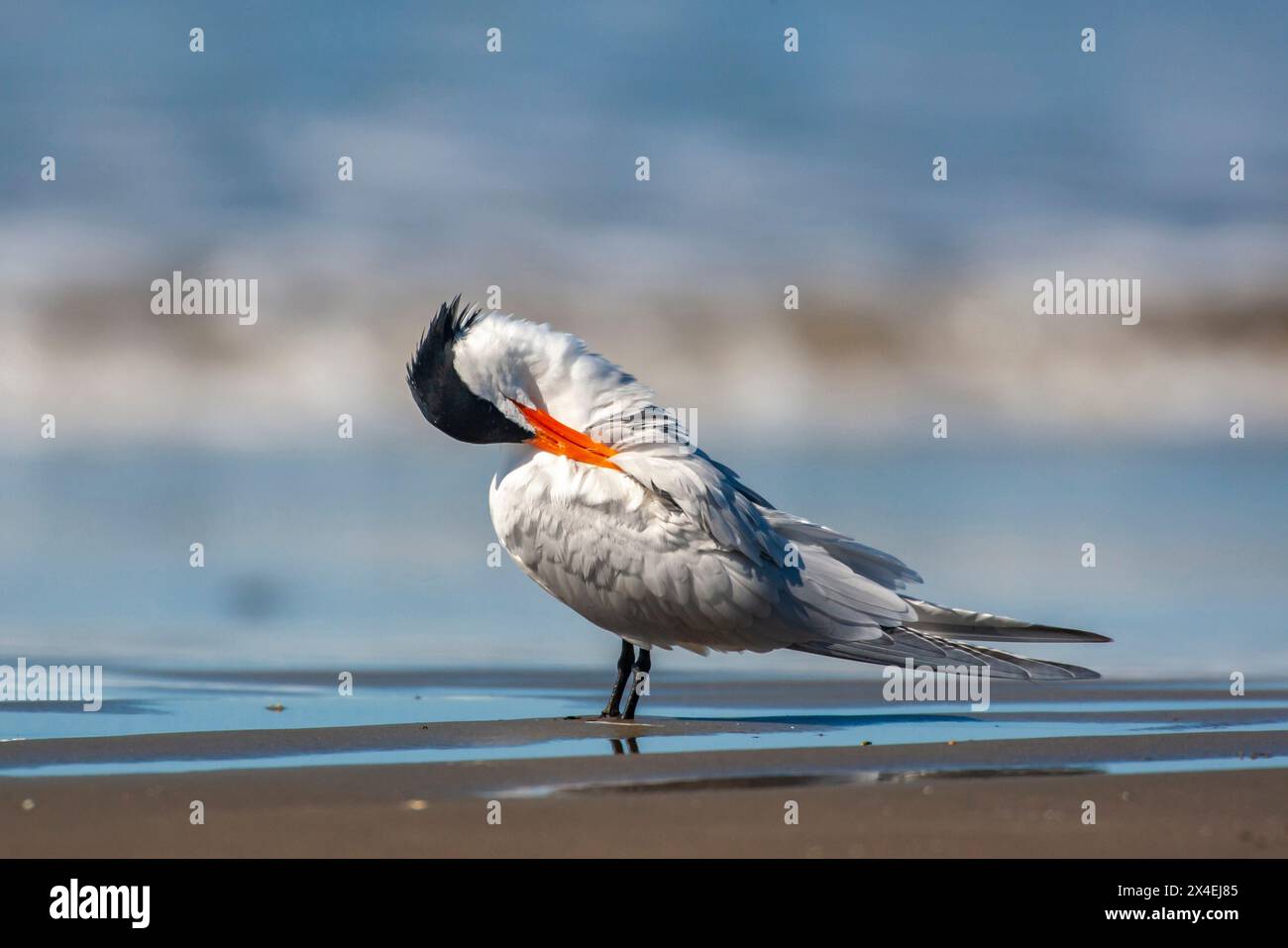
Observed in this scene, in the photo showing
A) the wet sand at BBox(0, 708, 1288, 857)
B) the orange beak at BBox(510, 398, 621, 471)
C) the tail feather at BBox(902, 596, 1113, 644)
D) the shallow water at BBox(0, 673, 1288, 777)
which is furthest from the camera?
→ the orange beak at BBox(510, 398, 621, 471)

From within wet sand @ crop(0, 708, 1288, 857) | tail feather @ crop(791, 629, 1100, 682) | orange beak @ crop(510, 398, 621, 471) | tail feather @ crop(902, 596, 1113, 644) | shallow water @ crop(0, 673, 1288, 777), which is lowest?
wet sand @ crop(0, 708, 1288, 857)

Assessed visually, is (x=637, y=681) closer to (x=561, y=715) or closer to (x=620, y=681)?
(x=620, y=681)

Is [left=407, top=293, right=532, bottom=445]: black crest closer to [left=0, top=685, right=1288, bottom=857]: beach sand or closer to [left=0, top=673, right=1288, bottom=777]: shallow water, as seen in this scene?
[left=0, top=673, right=1288, bottom=777]: shallow water

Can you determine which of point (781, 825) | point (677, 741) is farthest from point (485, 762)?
point (781, 825)

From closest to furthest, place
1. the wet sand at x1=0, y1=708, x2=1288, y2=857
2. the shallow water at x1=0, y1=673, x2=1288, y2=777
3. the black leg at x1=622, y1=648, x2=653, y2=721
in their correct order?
the wet sand at x1=0, y1=708, x2=1288, y2=857, the shallow water at x1=0, y1=673, x2=1288, y2=777, the black leg at x1=622, y1=648, x2=653, y2=721

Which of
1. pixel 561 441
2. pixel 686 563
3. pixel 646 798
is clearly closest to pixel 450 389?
pixel 561 441

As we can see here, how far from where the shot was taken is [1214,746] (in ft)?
20.4

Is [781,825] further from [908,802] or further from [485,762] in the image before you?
[485,762]

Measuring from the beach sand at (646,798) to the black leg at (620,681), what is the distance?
0.55 meters

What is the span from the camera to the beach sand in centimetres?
472

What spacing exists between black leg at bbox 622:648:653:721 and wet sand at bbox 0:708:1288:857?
67cm

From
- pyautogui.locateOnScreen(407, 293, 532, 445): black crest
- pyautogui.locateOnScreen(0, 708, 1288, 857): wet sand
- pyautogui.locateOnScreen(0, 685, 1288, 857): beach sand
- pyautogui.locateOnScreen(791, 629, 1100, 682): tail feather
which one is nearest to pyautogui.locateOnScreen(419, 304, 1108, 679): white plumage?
pyautogui.locateOnScreen(791, 629, 1100, 682): tail feather

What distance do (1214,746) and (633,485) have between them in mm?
2341

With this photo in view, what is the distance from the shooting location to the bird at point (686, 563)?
7.13 meters
